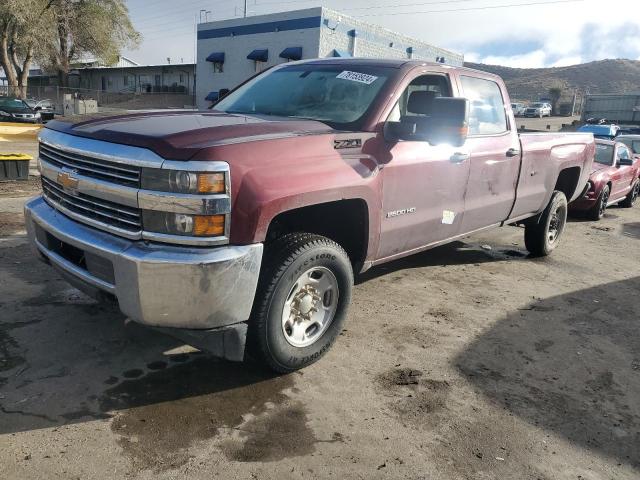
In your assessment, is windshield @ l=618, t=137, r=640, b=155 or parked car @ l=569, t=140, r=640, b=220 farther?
windshield @ l=618, t=137, r=640, b=155

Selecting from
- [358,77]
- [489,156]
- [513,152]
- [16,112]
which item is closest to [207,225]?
[358,77]

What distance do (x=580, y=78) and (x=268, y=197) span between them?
135 metres

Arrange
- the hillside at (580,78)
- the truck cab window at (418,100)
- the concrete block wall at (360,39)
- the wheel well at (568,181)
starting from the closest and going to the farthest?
the truck cab window at (418,100)
the wheel well at (568,181)
the concrete block wall at (360,39)
the hillside at (580,78)

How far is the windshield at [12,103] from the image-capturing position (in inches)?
990

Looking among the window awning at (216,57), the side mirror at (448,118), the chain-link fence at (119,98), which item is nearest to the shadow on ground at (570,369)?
the side mirror at (448,118)

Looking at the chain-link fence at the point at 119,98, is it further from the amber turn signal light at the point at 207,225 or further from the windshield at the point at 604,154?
the amber turn signal light at the point at 207,225

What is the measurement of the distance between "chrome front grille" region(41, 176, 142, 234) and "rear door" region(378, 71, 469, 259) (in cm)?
163

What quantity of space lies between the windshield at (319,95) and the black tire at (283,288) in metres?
0.91

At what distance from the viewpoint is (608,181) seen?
9.61 meters

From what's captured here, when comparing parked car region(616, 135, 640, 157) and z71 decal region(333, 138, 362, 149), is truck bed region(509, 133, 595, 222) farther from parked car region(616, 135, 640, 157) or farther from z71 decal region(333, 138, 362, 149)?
parked car region(616, 135, 640, 157)

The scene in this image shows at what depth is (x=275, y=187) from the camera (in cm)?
283

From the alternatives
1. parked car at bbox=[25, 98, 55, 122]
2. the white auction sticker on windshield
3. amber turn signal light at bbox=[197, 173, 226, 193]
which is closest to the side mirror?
the white auction sticker on windshield

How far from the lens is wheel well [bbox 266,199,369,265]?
3342 millimetres

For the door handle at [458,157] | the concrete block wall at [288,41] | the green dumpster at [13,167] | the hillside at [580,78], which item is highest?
the hillside at [580,78]
